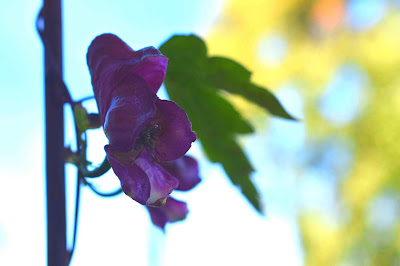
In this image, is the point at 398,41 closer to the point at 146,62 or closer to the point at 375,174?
Answer: the point at 375,174

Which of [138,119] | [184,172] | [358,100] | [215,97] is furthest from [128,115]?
[358,100]

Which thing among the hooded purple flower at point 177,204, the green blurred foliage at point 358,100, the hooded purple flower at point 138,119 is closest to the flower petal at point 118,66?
the hooded purple flower at point 138,119

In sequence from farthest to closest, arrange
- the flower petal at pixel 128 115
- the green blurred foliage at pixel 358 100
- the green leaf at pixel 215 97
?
the green blurred foliage at pixel 358 100 < the green leaf at pixel 215 97 < the flower petal at pixel 128 115

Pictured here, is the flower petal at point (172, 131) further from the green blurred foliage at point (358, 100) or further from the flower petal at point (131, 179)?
the green blurred foliage at point (358, 100)

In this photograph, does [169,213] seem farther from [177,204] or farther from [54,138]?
[54,138]

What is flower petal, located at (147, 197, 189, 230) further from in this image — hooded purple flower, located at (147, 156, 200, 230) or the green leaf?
the green leaf

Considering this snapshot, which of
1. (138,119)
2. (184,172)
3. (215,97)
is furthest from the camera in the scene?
(215,97)

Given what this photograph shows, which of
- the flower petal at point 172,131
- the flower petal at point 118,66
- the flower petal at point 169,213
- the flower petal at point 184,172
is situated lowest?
the flower petal at point 169,213
